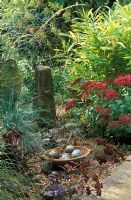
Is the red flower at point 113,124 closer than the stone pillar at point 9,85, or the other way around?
the stone pillar at point 9,85

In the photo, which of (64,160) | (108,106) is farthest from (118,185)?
(108,106)

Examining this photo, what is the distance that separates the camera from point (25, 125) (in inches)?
171

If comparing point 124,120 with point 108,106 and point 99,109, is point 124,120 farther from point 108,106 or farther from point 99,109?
point 108,106

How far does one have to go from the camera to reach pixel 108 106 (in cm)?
572

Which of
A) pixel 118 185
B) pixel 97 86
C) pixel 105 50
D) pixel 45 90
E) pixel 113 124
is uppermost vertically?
pixel 105 50

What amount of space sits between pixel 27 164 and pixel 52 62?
4616mm

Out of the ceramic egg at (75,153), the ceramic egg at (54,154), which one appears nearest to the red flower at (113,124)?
the ceramic egg at (75,153)

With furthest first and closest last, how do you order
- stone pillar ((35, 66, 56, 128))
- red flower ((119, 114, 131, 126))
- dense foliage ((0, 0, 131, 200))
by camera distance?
stone pillar ((35, 66, 56, 128)) → red flower ((119, 114, 131, 126)) → dense foliage ((0, 0, 131, 200))

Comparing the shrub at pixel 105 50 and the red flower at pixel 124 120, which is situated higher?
the shrub at pixel 105 50

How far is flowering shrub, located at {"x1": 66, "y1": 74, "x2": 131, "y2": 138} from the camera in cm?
544

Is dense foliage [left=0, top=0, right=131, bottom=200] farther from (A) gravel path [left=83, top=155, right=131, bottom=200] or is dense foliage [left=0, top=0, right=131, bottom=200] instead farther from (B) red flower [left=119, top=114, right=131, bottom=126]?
(A) gravel path [left=83, top=155, right=131, bottom=200]

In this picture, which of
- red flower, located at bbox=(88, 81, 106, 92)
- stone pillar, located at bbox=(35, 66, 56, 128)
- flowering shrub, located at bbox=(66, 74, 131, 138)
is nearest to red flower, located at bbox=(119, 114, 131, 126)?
flowering shrub, located at bbox=(66, 74, 131, 138)

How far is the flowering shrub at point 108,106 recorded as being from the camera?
5.44 meters

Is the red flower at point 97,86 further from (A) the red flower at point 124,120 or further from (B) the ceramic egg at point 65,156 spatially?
(B) the ceramic egg at point 65,156
